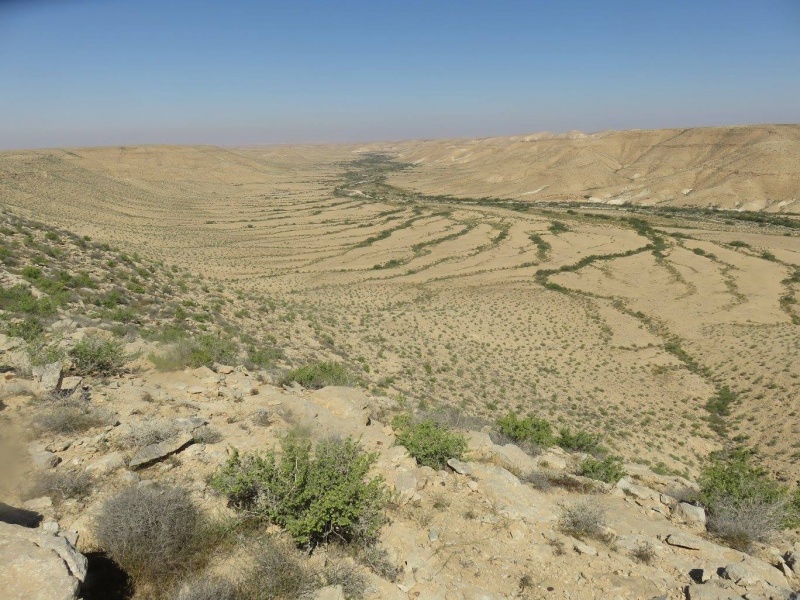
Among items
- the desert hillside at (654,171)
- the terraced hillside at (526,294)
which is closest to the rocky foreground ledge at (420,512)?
the terraced hillside at (526,294)

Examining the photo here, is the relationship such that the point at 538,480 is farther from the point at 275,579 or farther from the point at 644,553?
the point at 275,579

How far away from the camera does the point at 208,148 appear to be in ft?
489

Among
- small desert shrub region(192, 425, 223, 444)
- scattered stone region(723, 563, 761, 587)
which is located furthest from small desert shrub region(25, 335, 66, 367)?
scattered stone region(723, 563, 761, 587)

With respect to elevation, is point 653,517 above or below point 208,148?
below

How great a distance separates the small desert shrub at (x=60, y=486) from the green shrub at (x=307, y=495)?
4.49 feet

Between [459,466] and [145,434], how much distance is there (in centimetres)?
452

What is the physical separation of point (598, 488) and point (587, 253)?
4711cm

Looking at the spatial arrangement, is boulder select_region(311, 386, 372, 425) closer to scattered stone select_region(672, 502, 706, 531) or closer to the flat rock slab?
the flat rock slab

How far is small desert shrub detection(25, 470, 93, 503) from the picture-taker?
15.4 feet

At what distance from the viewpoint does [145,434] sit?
608cm

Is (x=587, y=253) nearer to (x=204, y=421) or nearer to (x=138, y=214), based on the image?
(x=204, y=421)

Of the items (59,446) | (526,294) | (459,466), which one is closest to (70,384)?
(59,446)

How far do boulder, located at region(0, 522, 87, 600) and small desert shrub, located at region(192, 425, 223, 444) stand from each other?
2.95 m

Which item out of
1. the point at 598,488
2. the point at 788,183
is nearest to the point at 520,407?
the point at 598,488
